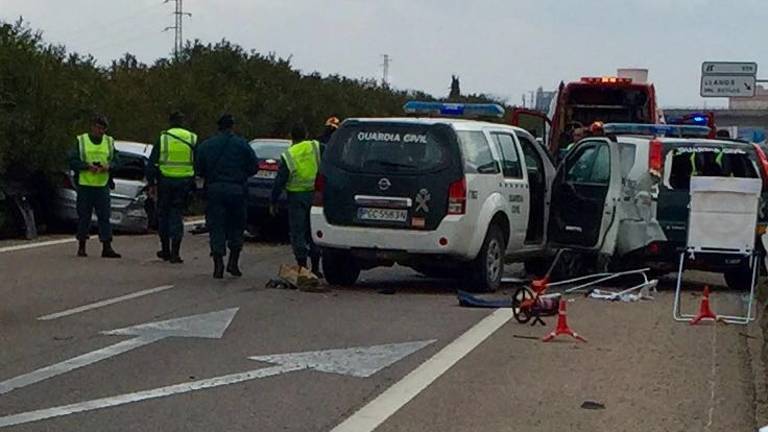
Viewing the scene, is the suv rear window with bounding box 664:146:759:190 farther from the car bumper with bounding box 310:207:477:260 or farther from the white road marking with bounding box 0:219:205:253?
the white road marking with bounding box 0:219:205:253

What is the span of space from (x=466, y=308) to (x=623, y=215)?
2.78 m

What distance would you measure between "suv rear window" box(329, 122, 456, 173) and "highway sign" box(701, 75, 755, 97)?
31.6 m

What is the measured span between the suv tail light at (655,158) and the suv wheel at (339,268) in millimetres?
3423

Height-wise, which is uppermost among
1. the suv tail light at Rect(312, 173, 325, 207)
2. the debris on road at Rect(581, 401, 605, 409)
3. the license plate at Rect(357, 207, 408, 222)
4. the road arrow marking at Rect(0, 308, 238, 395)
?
the suv tail light at Rect(312, 173, 325, 207)

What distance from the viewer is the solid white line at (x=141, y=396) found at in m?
8.29

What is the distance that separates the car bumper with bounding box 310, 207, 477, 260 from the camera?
14.5 meters

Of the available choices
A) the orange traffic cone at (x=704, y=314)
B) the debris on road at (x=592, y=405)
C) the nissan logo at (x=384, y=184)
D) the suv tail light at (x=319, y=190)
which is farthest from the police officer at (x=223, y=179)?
the debris on road at (x=592, y=405)

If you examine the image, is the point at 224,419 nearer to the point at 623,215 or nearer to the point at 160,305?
the point at 160,305

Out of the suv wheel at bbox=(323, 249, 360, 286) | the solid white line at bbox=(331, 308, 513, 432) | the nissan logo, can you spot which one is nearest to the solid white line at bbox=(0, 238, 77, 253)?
the suv wheel at bbox=(323, 249, 360, 286)

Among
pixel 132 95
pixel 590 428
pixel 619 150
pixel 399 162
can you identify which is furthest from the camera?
pixel 132 95

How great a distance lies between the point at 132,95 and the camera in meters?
29.9

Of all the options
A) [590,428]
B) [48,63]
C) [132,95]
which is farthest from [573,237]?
[132,95]

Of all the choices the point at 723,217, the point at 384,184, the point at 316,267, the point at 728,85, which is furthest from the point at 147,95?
the point at 728,85

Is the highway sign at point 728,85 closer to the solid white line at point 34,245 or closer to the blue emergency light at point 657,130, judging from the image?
the blue emergency light at point 657,130
